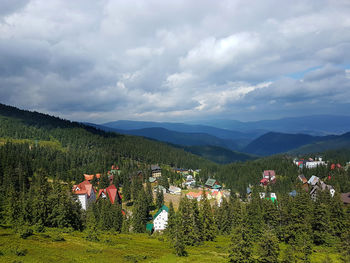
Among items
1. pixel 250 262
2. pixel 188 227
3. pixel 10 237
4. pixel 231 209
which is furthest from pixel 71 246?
pixel 231 209

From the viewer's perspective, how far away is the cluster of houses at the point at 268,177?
156m

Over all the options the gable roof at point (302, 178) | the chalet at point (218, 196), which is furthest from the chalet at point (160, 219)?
the gable roof at point (302, 178)

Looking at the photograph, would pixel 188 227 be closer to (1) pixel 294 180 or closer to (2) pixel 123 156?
(1) pixel 294 180

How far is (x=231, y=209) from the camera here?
2817 inches

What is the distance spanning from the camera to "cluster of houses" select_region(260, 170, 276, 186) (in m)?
156

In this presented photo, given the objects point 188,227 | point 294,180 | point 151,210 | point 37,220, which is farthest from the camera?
point 294,180

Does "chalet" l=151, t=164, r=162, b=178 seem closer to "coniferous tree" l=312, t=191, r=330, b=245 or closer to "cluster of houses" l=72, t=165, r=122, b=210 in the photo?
"cluster of houses" l=72, t=165, r=122, b=210

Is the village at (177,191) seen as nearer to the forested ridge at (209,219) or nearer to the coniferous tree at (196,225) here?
the coniferous tree at (196,225)

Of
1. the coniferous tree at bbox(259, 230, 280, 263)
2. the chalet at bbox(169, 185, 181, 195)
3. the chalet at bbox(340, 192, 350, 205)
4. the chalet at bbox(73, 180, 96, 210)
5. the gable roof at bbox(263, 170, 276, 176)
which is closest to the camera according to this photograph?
the coniferous tree at bbox(259, 230, 280, 263)

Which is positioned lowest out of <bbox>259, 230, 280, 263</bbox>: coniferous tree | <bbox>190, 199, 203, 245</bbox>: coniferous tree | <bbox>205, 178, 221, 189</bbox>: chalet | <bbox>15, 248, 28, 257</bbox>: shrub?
<bbox>205, 178, 221, 189</bbox>: chalet

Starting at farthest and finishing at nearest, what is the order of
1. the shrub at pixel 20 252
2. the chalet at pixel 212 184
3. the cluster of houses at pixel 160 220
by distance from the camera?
the chalet at pixel 212 184, the cluster of houses at pixel 160 220, the shrub at pixel 20 252

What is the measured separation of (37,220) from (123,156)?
149854mm

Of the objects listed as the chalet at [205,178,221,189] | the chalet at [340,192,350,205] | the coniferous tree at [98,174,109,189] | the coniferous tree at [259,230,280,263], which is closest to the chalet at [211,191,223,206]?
the chalet at [205,178,221,189]

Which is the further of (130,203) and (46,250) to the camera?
(130,203)
